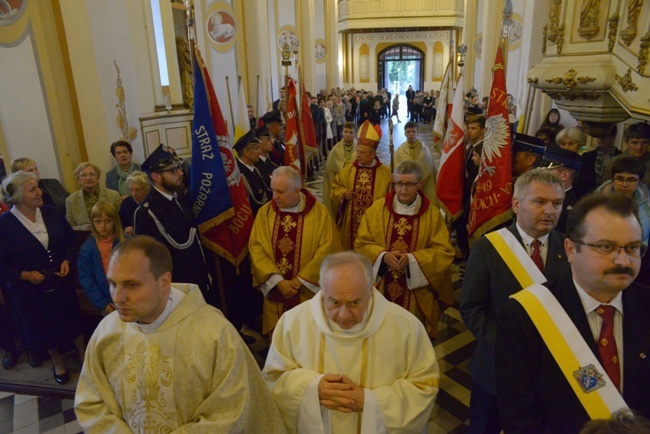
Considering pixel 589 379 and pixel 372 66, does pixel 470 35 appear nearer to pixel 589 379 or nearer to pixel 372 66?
pixel 372 66

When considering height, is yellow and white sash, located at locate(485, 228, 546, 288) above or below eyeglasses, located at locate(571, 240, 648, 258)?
below

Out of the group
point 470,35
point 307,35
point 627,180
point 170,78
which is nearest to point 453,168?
point 627,180

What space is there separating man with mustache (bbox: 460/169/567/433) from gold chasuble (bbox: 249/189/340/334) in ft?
4.82

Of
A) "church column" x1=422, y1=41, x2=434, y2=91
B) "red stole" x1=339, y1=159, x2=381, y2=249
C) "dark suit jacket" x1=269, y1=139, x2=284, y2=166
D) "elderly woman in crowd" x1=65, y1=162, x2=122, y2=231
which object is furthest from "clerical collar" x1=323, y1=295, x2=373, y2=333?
"church column" x1=422, y1=41, x2=434, y2=91

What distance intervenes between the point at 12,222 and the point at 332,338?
9.40 feet

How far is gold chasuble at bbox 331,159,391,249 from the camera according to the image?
193 inches

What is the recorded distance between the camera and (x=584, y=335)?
5.27 feet

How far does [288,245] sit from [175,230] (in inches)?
34.8

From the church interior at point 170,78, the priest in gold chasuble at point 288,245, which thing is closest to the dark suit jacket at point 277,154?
the church interior at point 170,78

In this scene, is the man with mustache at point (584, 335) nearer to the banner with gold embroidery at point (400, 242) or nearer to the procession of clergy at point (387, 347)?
the procession of clergy at point (387, 347)

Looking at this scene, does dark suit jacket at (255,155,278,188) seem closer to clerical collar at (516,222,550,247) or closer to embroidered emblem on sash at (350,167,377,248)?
embroidered emblem on sash at (350,167,377,248)

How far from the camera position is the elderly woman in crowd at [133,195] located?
4.05 meters

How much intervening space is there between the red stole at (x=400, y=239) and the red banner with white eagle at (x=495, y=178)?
577mm

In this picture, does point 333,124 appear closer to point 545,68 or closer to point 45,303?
point 545,68
